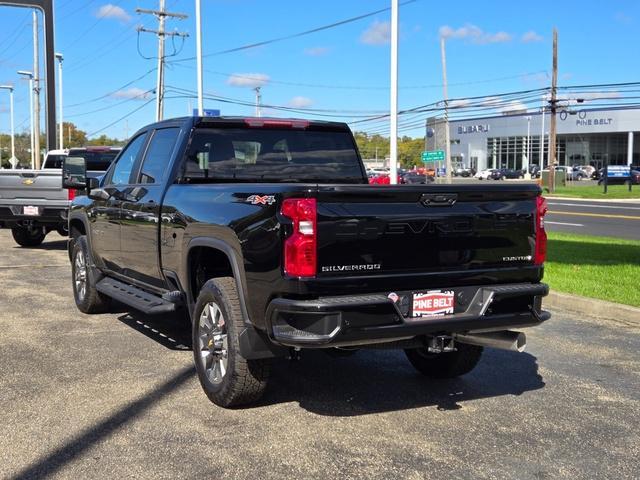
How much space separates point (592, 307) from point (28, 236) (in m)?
11.3

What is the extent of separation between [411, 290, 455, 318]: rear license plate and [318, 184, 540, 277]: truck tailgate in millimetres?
149

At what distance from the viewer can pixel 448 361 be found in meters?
5.24

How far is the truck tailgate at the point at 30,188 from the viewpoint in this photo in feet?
40.3

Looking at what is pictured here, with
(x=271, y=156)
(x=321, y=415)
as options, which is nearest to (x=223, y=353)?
(x=321, y=415)

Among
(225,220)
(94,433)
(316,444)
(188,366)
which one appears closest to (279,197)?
(225,220)

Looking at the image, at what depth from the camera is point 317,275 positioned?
3.81 meters

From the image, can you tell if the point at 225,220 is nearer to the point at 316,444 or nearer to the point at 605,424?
the point at 316,444

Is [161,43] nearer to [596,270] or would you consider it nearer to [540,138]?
[596,270]

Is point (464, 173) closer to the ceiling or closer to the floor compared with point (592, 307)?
closer to the ceiling

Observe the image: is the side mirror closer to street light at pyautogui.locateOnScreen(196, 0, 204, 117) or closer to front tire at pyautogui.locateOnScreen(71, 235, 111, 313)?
front tire at pyautogui.locateOnScreen(71, 235, 111, 313)

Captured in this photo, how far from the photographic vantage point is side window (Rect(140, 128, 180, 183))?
579 centimetres

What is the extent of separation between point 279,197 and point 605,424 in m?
2.59

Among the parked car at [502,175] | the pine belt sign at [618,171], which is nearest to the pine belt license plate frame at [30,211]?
the pine belt sign at [618,171]

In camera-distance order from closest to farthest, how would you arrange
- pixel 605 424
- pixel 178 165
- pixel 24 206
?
pixel 605 424, pixel 178 165, pixel 24 206
